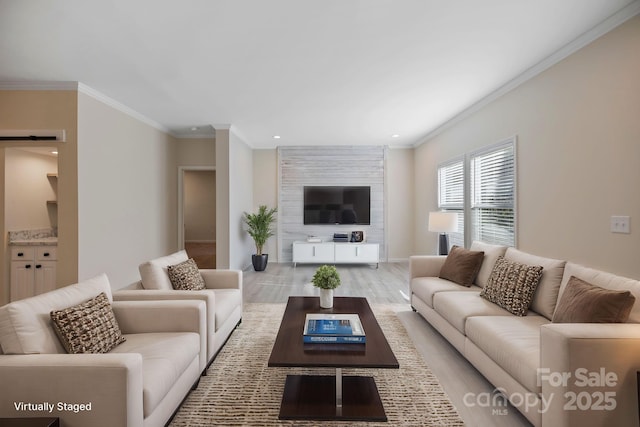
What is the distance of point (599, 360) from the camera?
153 centimetres

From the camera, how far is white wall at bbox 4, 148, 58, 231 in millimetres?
3836

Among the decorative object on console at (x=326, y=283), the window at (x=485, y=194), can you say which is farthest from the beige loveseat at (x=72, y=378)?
the window at (x=485, y=194)

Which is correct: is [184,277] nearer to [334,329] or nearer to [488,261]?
[334,329]

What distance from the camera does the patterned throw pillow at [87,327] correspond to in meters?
1.63

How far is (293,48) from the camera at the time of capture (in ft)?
9.21

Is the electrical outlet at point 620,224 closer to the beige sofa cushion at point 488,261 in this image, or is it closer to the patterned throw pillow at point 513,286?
the patterned throw pillow at point 513,286

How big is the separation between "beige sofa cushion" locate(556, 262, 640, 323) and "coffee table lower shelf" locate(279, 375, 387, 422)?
160 cm

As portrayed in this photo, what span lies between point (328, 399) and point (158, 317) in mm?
1272

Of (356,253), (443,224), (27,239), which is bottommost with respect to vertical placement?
(356,253)

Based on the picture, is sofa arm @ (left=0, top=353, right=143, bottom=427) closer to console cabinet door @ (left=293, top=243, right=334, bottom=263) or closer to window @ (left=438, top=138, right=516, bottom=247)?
window @ (left=438, top=138, right=516, bottom=247)

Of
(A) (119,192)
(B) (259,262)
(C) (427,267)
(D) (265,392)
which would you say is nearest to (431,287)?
(C) (427,267)

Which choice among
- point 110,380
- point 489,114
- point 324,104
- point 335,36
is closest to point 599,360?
→ point 110,380

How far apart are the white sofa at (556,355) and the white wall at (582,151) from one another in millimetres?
444

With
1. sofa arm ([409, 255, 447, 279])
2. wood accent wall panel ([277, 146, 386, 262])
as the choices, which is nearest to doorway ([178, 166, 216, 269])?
wood accent wall panel ([277, 146, 386, 262])
